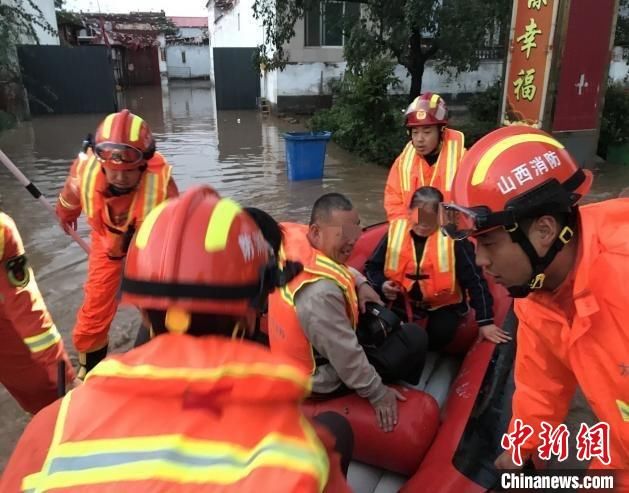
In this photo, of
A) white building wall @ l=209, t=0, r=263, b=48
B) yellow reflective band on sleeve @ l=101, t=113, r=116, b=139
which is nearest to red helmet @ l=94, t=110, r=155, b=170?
yellow reflective band on sleeve @ l=101, t=113, r=116, b=139

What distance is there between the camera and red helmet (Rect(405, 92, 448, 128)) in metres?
3.93

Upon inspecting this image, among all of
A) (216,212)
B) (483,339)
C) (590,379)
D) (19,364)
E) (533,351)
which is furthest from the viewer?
(483,339)

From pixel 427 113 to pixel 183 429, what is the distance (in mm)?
3478

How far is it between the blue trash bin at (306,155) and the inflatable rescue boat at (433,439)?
19.5 feet

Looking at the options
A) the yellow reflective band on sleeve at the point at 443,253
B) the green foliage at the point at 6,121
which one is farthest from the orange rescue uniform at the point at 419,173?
the green foliage at the point at 6,121

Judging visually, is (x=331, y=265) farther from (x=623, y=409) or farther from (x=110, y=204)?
(x=110, y=204)

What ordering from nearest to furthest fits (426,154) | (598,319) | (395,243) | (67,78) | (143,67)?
(598,319) → (395,243) → (426,154) → (67,78) → (143,67)

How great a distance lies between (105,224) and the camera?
332 centimetres

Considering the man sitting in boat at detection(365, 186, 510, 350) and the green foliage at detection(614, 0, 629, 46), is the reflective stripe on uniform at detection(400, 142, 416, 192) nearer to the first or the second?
the man sitting in boat at detection(365, 186, 510, 350)

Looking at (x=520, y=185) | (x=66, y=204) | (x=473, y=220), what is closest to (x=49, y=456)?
(x=473, y=220)

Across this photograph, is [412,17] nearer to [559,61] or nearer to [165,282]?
[559,61]

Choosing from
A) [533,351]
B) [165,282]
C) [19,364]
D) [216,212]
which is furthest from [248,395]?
[19,364]

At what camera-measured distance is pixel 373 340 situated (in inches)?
100

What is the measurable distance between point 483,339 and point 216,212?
2.30 meters
